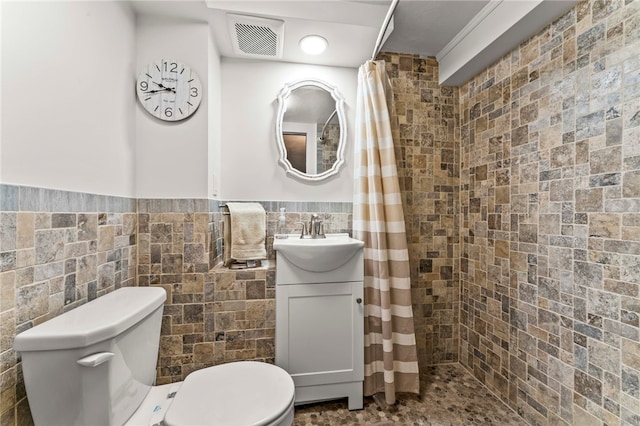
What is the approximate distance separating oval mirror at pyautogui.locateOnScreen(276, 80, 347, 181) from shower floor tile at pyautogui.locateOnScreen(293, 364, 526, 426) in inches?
55.8

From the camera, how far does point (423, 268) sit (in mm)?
2064

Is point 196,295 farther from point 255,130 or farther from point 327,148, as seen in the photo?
point 327,148

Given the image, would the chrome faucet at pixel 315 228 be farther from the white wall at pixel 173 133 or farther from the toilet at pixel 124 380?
the toilet at pixel 124 380

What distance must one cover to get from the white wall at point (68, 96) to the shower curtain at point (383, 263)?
132 cm

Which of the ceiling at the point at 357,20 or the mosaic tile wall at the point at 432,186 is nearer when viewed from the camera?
the ceiling at the point at 357,20

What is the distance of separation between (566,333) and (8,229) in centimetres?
211

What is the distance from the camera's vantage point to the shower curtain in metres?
1.65

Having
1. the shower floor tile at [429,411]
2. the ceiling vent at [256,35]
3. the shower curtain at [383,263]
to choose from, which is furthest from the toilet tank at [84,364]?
the ceiling vent at [256,35]

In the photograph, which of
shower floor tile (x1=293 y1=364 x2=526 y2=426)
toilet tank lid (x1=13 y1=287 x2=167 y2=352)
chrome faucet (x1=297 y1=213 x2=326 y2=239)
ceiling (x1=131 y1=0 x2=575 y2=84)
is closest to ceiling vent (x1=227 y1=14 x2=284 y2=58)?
ceiling (x1=131 y1=0 x2=575 y2=84)

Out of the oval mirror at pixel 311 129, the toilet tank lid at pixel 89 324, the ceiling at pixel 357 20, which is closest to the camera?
the toilet tank lid at pixel 89 324

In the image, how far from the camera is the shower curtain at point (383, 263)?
5.42ft

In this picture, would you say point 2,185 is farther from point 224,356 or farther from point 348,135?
point 348,135

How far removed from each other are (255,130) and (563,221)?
1804mm

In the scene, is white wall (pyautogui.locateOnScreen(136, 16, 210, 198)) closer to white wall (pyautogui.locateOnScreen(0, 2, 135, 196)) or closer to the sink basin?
white wall (pyautogui.locateOnScreen(0, 2, 135, 196))
